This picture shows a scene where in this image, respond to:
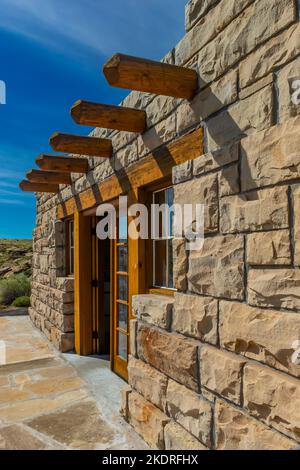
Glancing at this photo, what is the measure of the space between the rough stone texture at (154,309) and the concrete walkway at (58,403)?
98cm

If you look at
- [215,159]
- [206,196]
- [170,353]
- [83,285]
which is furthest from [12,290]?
[215,159]

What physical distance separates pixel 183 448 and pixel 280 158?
1.94 meters

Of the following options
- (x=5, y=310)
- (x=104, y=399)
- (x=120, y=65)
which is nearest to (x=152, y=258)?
(x=104, y=399)

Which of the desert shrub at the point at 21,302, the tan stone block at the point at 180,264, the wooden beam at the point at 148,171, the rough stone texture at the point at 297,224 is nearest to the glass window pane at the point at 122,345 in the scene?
the wooden beam at the point at 148,171

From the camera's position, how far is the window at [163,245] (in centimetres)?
337

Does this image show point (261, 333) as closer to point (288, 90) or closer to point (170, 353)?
point (170, 353)

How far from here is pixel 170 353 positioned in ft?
8.69

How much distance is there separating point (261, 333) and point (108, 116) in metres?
2.40

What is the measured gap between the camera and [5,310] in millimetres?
10547

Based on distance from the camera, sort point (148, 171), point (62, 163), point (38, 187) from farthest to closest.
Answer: point (38, 187)
point (62, 163)
point (148, 171)

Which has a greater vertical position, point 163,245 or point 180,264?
point 163,245

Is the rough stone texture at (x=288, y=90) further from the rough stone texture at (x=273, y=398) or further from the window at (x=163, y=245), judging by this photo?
the window at (x=163, y=245)

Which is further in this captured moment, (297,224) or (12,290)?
(12,290)

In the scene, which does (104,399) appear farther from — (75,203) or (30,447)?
(75,203)
